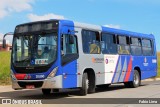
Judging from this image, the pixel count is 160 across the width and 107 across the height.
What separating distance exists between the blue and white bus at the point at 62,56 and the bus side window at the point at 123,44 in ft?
2.85

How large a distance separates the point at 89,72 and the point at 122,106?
4.96 metres

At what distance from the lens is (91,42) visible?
57.3 feet

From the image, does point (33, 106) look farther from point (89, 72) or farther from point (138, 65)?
point (138, 65)

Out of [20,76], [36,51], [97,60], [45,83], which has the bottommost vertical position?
[45,83]

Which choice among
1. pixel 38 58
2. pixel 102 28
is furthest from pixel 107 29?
pixel 38 58

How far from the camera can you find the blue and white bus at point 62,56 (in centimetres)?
1498

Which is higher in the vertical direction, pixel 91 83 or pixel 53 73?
pixel 53 73

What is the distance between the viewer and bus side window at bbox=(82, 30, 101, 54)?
1684cm

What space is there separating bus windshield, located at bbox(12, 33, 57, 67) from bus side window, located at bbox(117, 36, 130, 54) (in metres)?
5.85

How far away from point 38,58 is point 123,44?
6.84 meters

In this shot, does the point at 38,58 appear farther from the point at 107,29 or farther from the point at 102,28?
the point at 107,29

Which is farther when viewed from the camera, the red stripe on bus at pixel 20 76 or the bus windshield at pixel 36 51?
the red stripe on bus at pixel 20 76

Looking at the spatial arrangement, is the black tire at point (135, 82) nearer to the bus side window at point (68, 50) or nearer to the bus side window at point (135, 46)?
the bus side window at point (135, 46)

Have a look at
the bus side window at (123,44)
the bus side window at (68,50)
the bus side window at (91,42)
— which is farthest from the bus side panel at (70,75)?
the bus side window at (123,44)
